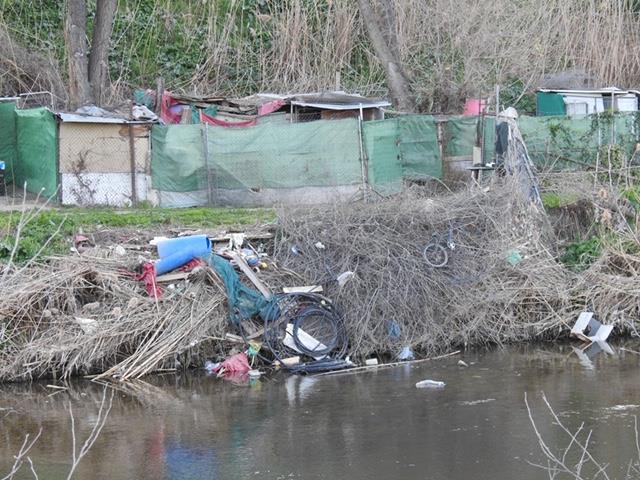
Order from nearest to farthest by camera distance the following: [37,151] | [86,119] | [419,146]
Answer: [86,119], [37,151], [419,146]

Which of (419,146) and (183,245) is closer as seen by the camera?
(183,245)

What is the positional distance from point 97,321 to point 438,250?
5.66 meters

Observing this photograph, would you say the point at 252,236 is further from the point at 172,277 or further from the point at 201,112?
the point at 201,112

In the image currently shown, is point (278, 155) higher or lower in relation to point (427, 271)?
higher

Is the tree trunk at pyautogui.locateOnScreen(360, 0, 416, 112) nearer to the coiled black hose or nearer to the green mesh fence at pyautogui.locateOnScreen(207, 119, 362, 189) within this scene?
the green mesh fence at pyautogui.locateOnScreen(207, 119, 362, 189)

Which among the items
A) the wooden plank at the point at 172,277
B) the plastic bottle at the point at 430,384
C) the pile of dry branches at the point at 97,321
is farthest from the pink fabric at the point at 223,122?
the plastic bottle at the point at 430,384

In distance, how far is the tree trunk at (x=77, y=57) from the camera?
25.3 m

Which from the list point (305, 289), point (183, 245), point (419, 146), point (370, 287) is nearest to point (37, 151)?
point (183, 245)

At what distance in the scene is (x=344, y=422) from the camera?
1273cm

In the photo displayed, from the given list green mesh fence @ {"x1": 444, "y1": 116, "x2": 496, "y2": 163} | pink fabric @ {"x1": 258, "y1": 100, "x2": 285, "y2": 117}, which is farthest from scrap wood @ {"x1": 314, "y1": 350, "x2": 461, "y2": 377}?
pink fabric @ {"x1": 258, "y1": 100, "x2": 285, "y2": 117}

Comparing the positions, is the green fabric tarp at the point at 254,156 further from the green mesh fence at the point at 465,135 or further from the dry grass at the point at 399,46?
the dry grass at the point at 399,46

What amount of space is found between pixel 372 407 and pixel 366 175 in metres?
9.51

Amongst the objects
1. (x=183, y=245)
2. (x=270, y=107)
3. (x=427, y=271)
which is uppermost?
(x=270, y=107)

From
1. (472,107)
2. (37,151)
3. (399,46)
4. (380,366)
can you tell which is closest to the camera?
(380,366)
